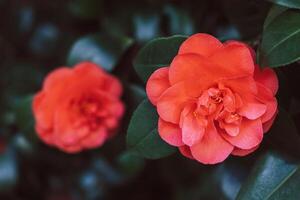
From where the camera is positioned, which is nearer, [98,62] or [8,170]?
[98,62]

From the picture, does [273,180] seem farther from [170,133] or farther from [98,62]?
[98,62]

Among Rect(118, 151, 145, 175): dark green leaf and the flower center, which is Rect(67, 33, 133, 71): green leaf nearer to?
the flower center

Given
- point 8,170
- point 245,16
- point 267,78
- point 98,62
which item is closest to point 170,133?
point 267,78

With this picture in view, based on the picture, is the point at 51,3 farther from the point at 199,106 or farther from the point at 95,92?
the point at 199,106

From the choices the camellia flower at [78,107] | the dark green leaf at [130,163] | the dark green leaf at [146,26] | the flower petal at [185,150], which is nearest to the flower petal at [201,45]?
the flower petal at [185,150]

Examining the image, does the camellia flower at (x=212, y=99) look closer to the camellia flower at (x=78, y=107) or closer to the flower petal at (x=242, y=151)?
the flower petal at (x=242, y=151)

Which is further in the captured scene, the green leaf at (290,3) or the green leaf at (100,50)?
the green leaf at (100,50)

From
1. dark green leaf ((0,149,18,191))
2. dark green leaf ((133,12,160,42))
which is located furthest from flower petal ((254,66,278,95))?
dark green leaf ((0,149,18,191))
